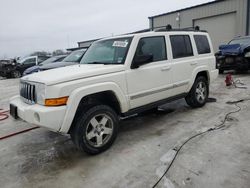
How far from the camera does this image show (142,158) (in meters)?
3.46

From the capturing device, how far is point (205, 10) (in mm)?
17203

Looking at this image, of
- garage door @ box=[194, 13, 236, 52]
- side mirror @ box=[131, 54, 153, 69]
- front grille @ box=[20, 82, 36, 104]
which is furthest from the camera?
garage door @ box=[194, 13, 236, 52]

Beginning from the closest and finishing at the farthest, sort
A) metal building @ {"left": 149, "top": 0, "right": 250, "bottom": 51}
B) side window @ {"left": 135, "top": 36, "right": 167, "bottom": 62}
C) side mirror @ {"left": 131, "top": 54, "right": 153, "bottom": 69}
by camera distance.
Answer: side mirror @ {"left": 131, "top": 54, "right": 153, "bottom": 69} < side window @ {"left": 135, "top": 36, "right": 167, "bottom": 62} < metal building @ {"left": 149, "top": 0, "right": 250, "bottom": 51}

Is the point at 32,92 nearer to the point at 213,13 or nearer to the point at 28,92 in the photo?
the point at 28,92

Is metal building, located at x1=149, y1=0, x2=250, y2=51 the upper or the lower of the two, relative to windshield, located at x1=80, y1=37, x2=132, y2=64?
upper

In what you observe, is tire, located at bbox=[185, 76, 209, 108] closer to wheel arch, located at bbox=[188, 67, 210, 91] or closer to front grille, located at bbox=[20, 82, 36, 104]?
wheel arch, located at bbox=[188, 67, 210, 91]

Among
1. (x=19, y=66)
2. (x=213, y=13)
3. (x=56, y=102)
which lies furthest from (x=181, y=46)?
(x=19, y=66)

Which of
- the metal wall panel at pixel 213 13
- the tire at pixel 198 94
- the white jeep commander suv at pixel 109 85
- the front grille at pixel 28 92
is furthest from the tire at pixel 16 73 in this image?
the tire at pixel 198 94

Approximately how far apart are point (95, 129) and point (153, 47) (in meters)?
1.90

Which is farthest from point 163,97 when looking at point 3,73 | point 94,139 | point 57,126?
point 3,73

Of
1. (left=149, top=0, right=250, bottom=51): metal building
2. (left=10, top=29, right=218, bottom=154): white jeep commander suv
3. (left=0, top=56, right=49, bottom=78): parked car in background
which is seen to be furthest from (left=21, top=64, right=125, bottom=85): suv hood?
(left=0, top=56, right=49, bottom=78): parked car in background

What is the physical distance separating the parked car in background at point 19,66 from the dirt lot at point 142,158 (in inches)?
518

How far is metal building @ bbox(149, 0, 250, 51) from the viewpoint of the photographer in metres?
15.2

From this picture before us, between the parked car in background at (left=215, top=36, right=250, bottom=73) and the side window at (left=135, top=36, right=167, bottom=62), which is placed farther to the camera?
the parked car in background at (left=215, top=36, right=250, bottom=73)
